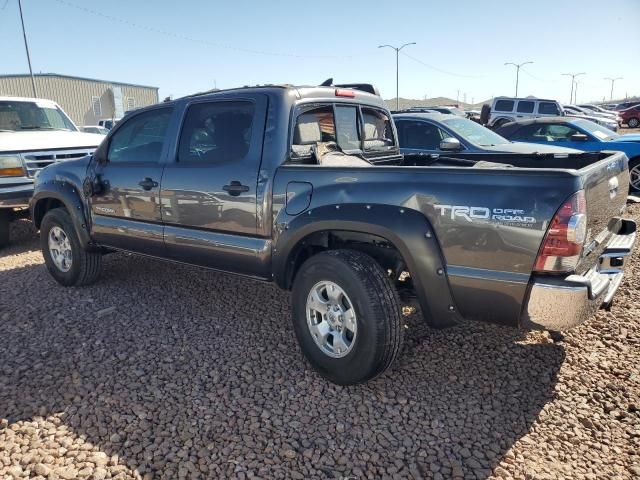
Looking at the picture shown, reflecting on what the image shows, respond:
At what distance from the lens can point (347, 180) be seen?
120 inches

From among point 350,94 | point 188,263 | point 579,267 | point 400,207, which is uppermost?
point 350,94

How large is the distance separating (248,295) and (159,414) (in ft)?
6.67

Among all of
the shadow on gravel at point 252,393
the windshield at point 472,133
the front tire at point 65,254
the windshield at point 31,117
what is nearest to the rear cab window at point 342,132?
the shadow on gravel at point 252,393

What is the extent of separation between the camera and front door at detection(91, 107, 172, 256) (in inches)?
165

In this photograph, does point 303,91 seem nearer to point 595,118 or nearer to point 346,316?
point 346,316

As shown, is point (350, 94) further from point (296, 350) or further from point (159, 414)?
point (159, 414)

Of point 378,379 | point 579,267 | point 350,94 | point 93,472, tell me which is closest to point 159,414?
point 93,472

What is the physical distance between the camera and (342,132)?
4.14m

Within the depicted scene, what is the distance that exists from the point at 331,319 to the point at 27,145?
575 cm

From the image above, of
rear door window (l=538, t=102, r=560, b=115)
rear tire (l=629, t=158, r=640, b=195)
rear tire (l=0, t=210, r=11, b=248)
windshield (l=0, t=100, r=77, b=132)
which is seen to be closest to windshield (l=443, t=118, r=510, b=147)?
rear tire (l=629, t=158, r=640, b=195)

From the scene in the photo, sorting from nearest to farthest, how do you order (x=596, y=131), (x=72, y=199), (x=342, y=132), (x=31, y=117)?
(x=342, y=132)
(x=72, y=199)
(x=31, y=117)
(x=596, y=131)

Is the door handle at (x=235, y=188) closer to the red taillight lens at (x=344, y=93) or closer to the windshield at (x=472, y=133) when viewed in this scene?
the red taillight lens at (x=344, y=93)

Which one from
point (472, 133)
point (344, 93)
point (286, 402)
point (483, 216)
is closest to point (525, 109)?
point (472, 133)

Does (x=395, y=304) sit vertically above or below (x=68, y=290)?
above
